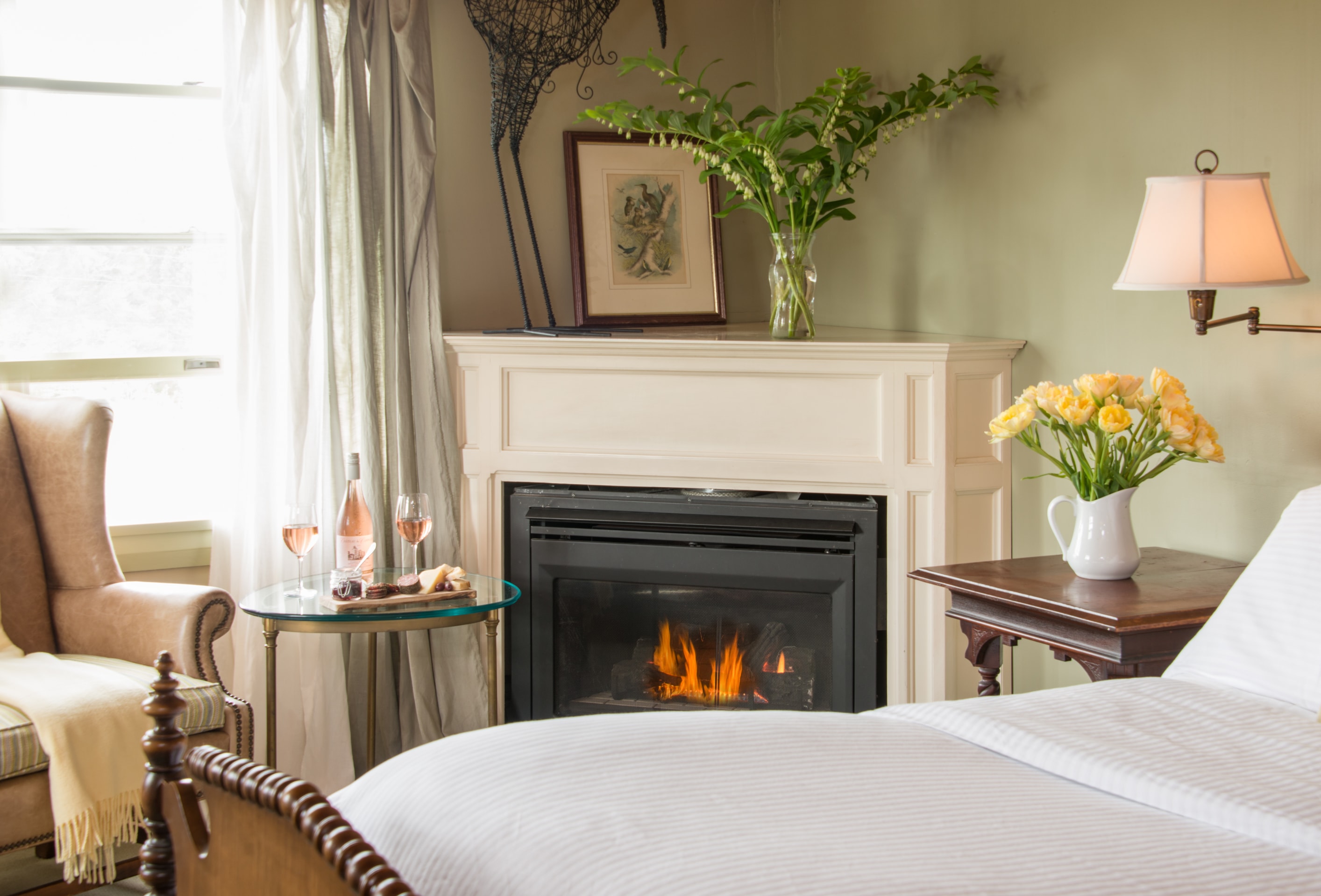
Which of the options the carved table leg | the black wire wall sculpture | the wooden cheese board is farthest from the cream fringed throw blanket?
the carved table leg

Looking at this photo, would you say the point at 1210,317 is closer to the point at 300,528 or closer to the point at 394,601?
the point at 394,601

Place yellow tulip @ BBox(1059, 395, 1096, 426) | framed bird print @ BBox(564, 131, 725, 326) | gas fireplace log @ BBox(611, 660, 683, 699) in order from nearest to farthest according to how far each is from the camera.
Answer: yellow tulip @ BBox(1059, 395, 1096, 426)
gas fireplace log @ BBox(611, 660, 683, 699)
framed bird print @ BBox(564, 131, 725, 326)

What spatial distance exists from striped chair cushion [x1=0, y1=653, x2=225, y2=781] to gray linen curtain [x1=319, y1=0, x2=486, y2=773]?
2.41ft

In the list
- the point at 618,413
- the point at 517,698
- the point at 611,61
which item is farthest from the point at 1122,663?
the point at 611,61

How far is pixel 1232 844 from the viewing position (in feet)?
3.56

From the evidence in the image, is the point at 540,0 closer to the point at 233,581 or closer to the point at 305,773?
the point at 233,581

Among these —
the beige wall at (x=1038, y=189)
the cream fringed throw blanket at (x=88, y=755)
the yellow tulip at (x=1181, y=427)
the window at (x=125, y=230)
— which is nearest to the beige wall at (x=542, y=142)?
the beige wall at (x=1038, y=189)

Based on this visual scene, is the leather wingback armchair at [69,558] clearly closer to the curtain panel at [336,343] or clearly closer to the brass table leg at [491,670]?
the curtain panel at [336,343]

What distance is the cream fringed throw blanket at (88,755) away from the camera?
7.22ft

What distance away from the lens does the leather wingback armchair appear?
2.58 metres

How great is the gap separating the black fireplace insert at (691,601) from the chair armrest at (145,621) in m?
0.87

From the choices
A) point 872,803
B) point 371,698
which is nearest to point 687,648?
point 371,698

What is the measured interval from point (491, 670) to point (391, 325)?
3.22 ft

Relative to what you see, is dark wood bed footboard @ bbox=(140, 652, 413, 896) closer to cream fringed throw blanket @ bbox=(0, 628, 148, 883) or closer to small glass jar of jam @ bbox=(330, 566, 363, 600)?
cream fringed throw blanket @ bbox=(0, 628, 148, 883)
